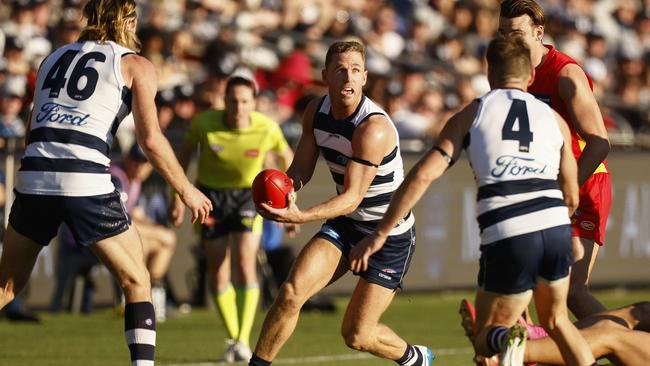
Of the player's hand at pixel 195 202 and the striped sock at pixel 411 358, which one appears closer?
the player's hand at pixel 195 202

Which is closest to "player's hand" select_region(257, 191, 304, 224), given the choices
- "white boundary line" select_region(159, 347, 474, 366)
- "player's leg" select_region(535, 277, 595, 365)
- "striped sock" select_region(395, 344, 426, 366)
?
"striped sock" select_region(395, 344, 426, 366)

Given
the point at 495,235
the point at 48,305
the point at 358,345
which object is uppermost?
the point at 495,235

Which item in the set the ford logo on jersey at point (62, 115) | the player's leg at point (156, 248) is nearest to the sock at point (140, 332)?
the ford logo on jersey at point (62, 115)

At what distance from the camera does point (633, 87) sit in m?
23.5

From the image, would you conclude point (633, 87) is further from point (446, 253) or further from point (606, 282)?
point (446, 253)

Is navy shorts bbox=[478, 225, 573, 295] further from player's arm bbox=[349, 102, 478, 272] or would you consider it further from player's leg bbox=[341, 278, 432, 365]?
player's leg bbox=[341, 278, 432, 365]

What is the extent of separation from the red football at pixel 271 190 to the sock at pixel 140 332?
0.93m

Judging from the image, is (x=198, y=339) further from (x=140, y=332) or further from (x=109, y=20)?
(x=109, y=20)

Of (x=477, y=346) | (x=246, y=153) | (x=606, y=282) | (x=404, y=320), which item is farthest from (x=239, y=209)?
(x=606, y=282)

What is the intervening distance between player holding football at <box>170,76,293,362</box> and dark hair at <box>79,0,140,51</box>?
3161 millimetres

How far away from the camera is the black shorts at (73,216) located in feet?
25.4

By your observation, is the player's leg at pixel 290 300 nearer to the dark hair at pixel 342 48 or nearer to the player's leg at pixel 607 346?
the dark hair at pixel 342 48

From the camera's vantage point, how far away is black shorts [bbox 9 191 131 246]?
7734 millimetres

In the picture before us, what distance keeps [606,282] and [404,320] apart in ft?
14.4
